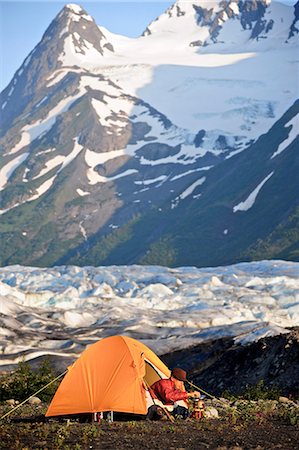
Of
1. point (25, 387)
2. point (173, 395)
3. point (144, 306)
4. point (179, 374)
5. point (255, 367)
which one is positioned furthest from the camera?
point (144, 306)

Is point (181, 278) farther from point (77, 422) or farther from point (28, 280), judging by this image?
point (77, 422)

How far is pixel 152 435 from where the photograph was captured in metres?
17.9

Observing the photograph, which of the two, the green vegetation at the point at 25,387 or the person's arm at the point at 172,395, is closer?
the person's arm at the point at 172,395

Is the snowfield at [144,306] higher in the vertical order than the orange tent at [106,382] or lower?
lower

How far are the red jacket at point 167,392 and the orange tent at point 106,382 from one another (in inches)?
16.0

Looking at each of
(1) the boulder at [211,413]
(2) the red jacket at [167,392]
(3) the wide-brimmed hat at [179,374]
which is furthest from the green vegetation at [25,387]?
(3) the wide-brimmed hat at [179,374]

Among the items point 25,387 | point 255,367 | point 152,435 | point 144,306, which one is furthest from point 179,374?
point 144,306

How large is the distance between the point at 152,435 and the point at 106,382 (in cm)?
388

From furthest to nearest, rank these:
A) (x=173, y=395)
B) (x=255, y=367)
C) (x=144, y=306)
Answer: (x=144, y=306)
(x=255, y=367)
(x=173, y=395)

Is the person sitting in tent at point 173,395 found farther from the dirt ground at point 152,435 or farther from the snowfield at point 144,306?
the snowfield at point 144,306

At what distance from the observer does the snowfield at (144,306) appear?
5612 centimetres

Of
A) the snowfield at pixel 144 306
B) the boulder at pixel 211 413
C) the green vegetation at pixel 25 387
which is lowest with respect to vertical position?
the snowfield at pixel 144 306

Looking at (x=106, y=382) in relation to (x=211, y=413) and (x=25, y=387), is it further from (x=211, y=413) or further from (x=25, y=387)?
(x=25, y=387)

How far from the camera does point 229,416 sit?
829 inches
